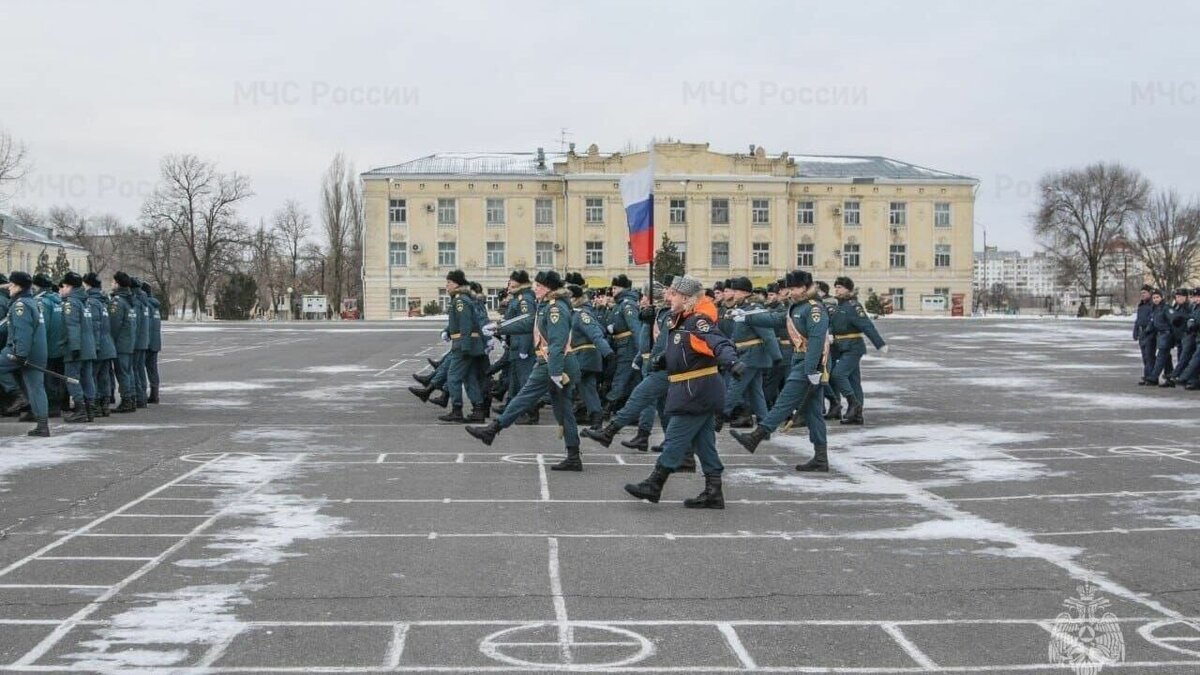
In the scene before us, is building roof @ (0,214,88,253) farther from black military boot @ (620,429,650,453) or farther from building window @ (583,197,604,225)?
black military boot @ (620,429,650,453)

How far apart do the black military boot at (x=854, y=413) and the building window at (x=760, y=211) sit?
246ft

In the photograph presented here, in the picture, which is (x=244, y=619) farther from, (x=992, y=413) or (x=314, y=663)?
(x=992, y=413)

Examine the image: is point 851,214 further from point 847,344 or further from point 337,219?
point 847,344

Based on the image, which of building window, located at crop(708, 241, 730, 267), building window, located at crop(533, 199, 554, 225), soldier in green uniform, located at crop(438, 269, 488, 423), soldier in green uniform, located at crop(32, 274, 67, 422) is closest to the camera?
soldier in green uniform, located at crop(32, 274, 67, 422)

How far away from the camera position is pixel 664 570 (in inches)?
295

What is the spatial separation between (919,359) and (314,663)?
2945 cm

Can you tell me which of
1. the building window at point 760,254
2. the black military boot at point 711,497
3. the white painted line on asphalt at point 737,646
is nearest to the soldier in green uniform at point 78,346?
the black military boot at point 711,497

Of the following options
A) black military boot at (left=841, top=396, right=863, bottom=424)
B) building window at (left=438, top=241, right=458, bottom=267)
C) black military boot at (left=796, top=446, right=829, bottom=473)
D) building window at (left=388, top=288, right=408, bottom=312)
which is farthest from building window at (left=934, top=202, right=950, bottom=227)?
black military boot at (left=796, top=446, right=829, bottom=473)

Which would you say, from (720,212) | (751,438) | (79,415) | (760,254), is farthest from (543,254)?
(751,438)

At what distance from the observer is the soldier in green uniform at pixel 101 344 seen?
54.2 feet

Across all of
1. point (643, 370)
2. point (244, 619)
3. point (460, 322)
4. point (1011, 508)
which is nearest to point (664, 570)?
point (244, 619)

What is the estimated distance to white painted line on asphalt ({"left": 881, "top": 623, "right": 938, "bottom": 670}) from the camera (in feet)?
18.3

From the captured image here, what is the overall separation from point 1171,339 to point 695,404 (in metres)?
16.7

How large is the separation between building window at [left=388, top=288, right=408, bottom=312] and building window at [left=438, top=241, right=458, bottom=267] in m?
3.62
